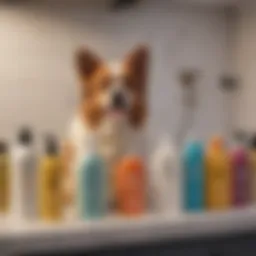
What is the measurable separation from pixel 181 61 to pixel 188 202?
56cm

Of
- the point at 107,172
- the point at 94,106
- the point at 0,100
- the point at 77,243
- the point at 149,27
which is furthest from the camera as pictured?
the point at 149,27

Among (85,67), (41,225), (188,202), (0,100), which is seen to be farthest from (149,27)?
(41,225)

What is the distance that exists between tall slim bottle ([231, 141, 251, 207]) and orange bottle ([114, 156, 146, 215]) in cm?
24

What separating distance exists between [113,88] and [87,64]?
0.12 m

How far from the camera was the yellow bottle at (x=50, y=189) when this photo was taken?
1.28 metres

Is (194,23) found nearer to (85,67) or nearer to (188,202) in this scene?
(85,67)

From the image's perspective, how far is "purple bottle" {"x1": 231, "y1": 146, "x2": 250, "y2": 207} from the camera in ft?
4.68

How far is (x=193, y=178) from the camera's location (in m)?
1.39

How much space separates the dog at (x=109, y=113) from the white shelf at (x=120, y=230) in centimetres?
17

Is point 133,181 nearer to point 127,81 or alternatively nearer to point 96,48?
point 127,81

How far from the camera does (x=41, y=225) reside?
1236 mm

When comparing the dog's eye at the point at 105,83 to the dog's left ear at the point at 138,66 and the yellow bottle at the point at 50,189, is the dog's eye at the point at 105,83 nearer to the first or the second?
the dog's left ear at the point at 138,66

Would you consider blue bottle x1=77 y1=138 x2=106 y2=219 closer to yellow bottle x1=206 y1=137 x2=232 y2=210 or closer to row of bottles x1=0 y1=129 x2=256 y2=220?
row of bottles x1=0 y1=129 x2=256 y2=220

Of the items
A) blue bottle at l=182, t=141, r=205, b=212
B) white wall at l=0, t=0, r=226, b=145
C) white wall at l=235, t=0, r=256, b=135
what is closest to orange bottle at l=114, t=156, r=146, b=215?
blue bottle at l=182, t=141, r=205, b=212
